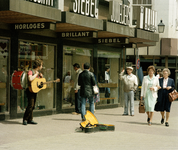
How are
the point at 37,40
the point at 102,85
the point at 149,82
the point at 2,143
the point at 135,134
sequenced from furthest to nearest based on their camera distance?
the point at 102,85 < the point at 37,40 < the point at 149,82 < the point at 135,134 < the point at 2,143

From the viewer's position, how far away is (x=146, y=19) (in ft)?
55.9

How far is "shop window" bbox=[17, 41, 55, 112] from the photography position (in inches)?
508

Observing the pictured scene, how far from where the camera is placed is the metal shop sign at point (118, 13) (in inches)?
580

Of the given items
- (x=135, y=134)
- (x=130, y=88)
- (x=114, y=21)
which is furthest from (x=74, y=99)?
(x=135, y=134)

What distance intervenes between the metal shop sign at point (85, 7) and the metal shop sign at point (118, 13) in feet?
3.99

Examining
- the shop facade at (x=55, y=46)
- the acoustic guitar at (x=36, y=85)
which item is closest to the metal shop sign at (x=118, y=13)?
the shop facade at (x=55, y=46)

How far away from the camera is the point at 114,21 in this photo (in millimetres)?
14898

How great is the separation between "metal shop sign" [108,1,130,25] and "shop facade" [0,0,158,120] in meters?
0.07

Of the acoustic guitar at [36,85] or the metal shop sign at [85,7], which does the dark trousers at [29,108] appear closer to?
the acoustic guitar at [36,85]

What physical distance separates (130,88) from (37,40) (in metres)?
3.95

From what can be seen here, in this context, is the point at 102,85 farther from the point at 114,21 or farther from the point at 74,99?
the point at 114,21

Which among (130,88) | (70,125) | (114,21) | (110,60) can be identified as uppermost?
(114,21)

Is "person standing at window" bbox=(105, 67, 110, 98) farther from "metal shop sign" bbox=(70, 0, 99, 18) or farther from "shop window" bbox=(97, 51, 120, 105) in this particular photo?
"metal shop sign" bbox=(70, 0, 99, 18)

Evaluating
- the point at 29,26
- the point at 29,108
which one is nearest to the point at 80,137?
the point at 29,108
